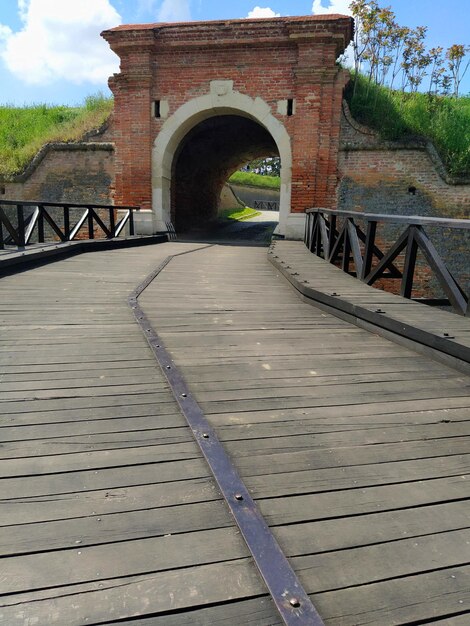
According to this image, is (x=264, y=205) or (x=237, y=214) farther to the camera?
(x=264, y=205)

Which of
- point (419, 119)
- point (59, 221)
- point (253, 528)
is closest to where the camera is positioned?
point (253, 528)

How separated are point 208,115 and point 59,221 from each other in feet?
16.0

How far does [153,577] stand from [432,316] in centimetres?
277

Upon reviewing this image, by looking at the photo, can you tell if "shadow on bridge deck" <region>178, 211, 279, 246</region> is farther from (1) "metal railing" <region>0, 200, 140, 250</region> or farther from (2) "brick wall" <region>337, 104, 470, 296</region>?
(2) "brick wall" <region>337, 104, 470, 296</region>

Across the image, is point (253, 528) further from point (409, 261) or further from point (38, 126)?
point (38, 126)

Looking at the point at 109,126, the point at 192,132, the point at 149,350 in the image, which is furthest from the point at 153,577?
the point at 192,132

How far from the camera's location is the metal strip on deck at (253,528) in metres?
1.02

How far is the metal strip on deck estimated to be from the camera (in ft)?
3.35

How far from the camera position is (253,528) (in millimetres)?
1260

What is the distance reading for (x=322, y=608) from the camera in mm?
1029

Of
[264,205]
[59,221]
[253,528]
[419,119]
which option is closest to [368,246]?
[253,528]

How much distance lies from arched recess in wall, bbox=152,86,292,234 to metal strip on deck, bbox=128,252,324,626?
10006mm

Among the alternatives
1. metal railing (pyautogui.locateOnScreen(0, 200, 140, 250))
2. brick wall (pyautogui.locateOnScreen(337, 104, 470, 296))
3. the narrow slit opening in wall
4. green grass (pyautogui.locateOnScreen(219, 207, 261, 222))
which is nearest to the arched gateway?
the narrow slit opening in wall

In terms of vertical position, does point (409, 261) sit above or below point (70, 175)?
below
